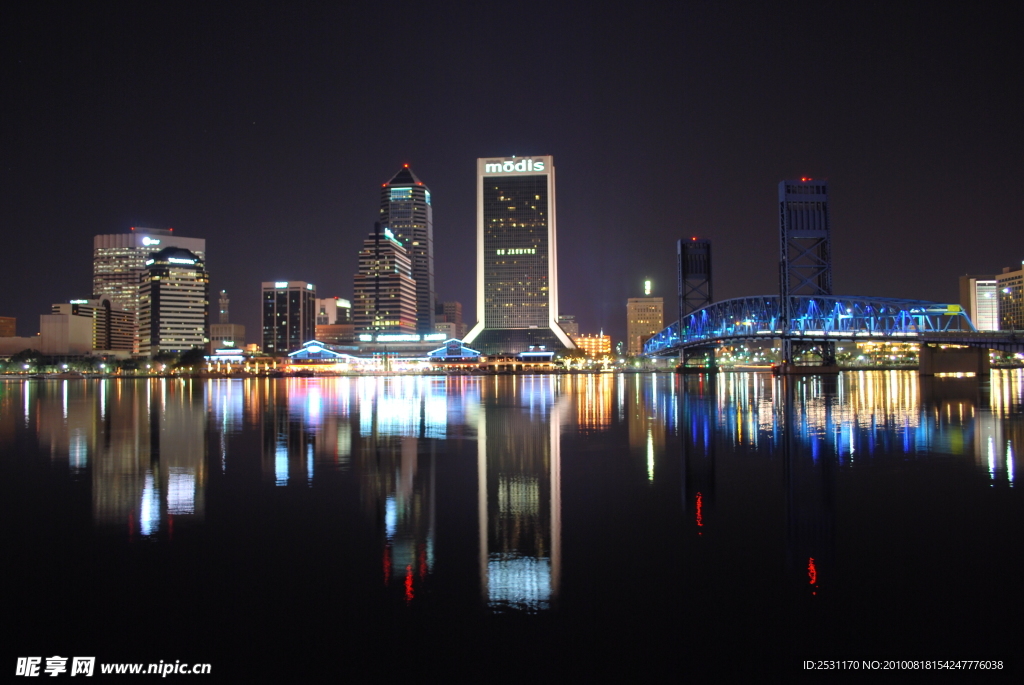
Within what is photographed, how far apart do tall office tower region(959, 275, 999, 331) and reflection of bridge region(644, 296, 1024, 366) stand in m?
87.6

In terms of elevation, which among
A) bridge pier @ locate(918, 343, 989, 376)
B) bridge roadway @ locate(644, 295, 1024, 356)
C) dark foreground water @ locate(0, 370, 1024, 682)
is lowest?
dark foreground water @ locate(0, 370, 1024, 682)

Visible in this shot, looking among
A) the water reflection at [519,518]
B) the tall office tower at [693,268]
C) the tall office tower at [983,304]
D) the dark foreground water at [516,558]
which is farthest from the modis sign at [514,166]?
the dark foreground water at [516,558]

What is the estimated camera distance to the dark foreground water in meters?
6.32

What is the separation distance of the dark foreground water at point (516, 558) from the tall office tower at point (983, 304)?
585 ft

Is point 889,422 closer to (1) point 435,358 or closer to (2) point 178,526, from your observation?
(2) point 178,526

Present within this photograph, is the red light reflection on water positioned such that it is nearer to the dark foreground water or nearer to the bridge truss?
the dark foreground water

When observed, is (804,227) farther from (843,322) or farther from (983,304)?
(983,304)

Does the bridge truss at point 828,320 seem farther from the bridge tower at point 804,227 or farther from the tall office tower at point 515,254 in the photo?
the tall office tower at point 515,254

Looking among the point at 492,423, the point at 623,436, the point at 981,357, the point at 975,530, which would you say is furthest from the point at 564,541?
the point at 981,357

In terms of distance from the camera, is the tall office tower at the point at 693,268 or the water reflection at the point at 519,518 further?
the tall office tower at the point at 693,268

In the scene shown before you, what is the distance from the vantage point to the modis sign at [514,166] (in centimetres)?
17750

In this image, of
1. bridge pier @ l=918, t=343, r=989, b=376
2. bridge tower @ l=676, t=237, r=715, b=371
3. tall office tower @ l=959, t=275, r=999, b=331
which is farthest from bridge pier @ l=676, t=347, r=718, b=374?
tall office tower @ l=959, t=275, r=999, b=331

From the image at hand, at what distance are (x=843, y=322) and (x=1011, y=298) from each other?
9701 centimetres

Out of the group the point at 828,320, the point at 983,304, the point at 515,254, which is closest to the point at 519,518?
the point at 828,320
